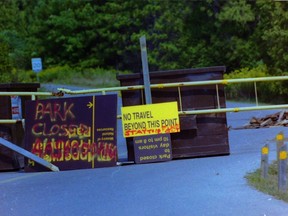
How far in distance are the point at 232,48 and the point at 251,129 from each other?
2655 centimetres

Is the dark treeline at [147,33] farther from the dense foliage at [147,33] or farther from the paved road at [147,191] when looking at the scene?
the paved road at [147,191]

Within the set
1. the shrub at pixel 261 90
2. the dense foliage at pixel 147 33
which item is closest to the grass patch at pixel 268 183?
the dense foliage at pixel 147 33

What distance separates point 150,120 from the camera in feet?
34.8

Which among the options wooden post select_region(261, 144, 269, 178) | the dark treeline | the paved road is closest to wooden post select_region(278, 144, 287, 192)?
the paved road

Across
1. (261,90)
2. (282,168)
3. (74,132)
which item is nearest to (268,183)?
(282,168)

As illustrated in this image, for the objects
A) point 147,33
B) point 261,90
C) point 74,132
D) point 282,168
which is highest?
point 147,33

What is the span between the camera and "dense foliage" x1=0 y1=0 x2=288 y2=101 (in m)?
35.5

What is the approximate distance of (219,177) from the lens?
8.50 meters

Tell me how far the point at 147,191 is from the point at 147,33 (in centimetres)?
4200

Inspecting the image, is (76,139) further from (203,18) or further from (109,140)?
(203,18)

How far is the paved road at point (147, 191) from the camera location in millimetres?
6836

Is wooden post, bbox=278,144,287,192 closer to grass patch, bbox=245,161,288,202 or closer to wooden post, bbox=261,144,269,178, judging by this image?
grass patch, bbox=245,161,288,202

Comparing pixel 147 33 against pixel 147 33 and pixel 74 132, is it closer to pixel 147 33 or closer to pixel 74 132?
pixel 147 33

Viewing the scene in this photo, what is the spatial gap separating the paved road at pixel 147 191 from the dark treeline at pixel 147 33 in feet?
68.6
